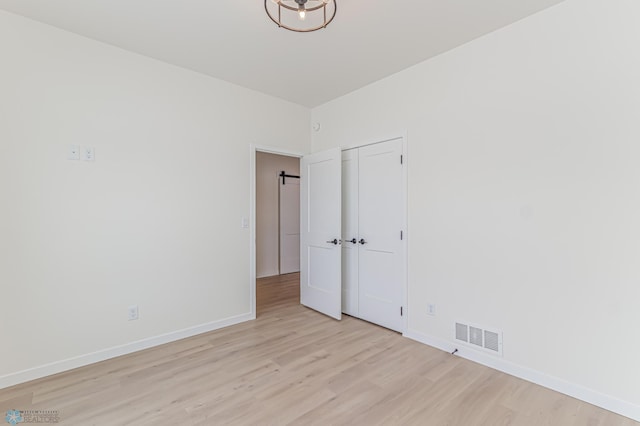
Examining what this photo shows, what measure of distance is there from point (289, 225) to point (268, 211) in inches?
22.8

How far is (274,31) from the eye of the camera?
Result: 2482mm

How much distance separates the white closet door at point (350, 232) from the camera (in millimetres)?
3699

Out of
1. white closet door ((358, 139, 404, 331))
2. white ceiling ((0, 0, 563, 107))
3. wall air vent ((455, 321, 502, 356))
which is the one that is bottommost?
wall air vent ((455, 321, 502, 356))

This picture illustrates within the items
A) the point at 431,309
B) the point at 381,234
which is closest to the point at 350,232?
the point at 381,234

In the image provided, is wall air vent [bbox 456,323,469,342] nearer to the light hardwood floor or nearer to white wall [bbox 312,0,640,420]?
white wall [bbox 312,0,640,420]

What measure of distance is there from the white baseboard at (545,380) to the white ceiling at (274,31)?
279 centimetres

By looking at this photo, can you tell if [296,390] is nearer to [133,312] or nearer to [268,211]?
[133,312]

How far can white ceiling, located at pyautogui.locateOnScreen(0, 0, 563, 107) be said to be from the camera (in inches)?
86.2

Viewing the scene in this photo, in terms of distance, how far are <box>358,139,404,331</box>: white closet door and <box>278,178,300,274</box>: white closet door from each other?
9.53ft

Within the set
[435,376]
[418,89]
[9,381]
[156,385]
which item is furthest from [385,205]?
[9,381]

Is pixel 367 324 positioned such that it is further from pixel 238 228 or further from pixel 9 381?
pixel 9 381

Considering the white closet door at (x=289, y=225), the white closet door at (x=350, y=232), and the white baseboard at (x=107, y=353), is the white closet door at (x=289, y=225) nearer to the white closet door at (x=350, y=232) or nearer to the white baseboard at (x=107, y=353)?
the white closet door at (x=350, y=232)

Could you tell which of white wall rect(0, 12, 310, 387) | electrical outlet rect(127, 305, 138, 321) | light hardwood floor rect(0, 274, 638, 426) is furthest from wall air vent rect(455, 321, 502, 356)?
electrical outlet rect(127, 305, 138, 321)

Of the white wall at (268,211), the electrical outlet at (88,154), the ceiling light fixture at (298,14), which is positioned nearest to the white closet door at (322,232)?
the ceiling light fixture at (298,14)
